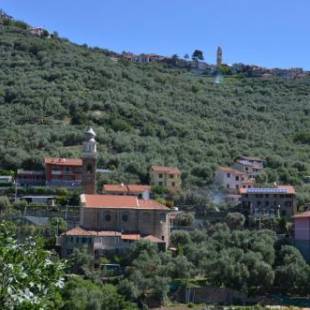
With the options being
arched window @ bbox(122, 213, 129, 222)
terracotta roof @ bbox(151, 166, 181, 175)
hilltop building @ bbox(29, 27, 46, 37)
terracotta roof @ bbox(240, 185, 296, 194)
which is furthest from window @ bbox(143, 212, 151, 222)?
hilltop building @ bbox(29, 27, 46, 37)

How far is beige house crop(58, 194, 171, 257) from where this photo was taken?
48625 mm

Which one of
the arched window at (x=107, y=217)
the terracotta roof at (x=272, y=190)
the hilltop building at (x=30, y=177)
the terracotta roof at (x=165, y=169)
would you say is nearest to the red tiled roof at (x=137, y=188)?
the terracotta roof at (x=165, y=169)

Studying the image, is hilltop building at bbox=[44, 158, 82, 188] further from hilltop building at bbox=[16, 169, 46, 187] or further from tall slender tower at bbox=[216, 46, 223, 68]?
tall slender tower at bbox=[216, 46, 223, 68]

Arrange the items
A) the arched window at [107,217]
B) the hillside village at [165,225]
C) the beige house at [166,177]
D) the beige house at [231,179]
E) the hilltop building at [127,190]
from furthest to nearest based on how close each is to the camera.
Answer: the beige house at [231,179] → the beige house at [166,177] → the hilltop building at [127,190] → the arched window at [107,217] → the hillside village at [165,225]

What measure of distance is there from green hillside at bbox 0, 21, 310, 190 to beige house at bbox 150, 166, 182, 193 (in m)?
1.39

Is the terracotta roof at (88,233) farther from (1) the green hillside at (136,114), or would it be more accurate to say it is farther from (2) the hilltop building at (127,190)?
(1) the green hillside at (136,114)

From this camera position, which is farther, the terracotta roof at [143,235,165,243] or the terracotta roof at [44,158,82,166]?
the terracotta roof at [44,158,82,166]

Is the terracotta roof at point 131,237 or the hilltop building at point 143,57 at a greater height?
the hilltop building at point 143,57

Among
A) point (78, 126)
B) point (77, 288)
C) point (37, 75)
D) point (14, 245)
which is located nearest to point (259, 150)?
point (78, 126)

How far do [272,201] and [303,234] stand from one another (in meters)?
8.57

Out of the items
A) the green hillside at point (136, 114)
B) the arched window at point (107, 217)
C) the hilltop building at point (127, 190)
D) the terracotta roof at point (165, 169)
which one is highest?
the green hillside at point (136, 114)

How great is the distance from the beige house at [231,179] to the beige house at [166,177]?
12.5ft

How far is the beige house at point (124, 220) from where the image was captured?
48.6 metres

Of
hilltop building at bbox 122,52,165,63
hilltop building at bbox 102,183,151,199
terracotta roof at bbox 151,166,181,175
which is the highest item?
hilltop building at bbox 122,52,165,63
